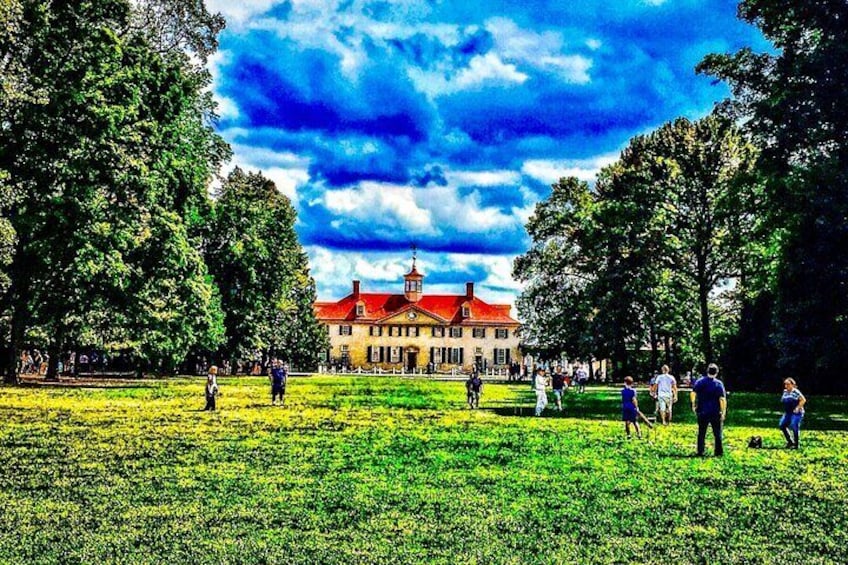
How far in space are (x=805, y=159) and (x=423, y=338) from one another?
3689 inches

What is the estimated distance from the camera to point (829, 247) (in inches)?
1024

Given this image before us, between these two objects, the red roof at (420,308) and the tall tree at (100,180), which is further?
the red roof at (420,308)

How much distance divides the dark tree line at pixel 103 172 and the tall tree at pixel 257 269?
840 cm

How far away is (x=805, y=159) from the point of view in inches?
1061

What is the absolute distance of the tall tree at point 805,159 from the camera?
82.6ft

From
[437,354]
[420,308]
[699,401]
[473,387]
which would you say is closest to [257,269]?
[473,387]

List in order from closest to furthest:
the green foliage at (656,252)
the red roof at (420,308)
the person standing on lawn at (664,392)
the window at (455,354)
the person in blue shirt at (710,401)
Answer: the person in blue shirt at (710,401), the person standing on lawn at (664,392), the green foliage at (656,252), the window at (455,354), the red roof at (420,308)

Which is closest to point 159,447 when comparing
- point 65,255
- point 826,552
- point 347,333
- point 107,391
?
point 826,552

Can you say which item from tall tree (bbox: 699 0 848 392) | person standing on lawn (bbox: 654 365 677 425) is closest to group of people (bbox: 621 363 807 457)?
person standing on lawn (bbox: 654 365 677 425)

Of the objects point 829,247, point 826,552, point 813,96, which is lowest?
point 826,552

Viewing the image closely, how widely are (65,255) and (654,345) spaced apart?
34948mm

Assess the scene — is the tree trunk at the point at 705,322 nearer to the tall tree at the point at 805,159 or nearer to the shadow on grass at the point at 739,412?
the shadow on grass at the point at 739,412

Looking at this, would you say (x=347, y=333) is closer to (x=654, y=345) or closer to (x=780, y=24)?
(x=654, y=345)

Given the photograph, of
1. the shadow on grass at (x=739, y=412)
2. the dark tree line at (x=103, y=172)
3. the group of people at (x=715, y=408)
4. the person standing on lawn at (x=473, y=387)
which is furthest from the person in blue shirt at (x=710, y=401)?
the dark tree line at (x=103, y=172)
